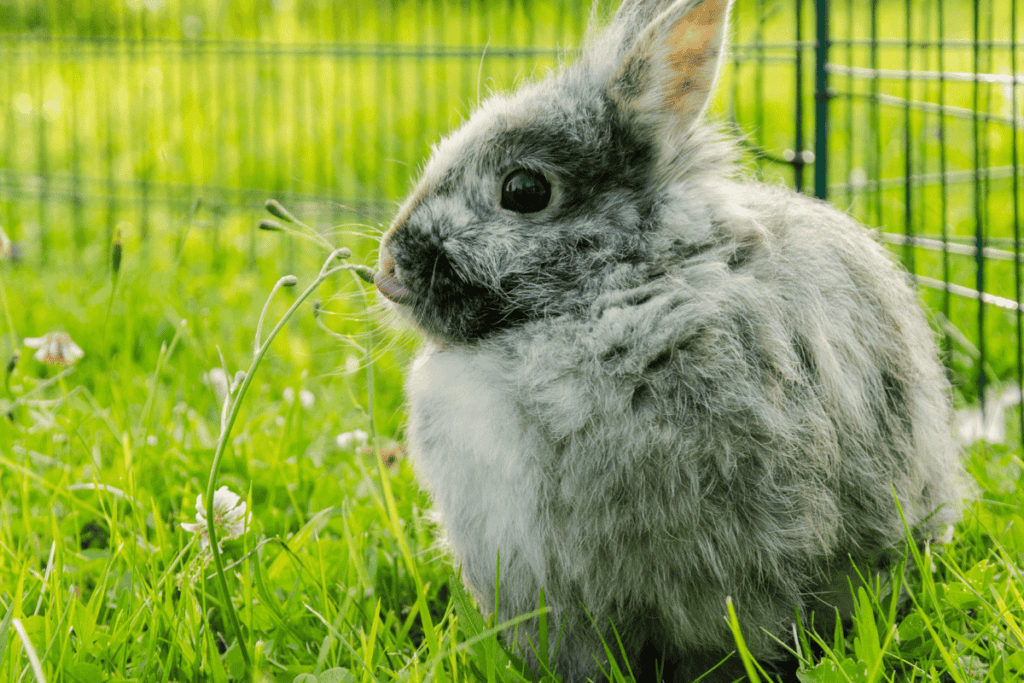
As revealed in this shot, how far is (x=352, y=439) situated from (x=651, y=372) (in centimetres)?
116

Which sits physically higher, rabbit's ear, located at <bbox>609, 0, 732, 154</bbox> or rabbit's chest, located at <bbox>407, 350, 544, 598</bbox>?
rabbit's ear, located at <bbox>609, 0, 732, 154</bbox>

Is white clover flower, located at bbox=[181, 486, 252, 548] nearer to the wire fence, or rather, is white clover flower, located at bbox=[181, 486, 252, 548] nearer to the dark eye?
the dark eye

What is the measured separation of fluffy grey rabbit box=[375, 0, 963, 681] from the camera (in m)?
1.28

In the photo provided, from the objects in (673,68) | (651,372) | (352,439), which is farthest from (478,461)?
(352,439)

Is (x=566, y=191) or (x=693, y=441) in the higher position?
(x=566, y=191)

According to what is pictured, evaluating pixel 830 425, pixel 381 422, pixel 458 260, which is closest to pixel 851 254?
pixel 830 425

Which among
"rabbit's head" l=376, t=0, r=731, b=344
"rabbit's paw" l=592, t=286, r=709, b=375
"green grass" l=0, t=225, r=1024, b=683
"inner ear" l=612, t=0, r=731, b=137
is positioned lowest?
"green grass" l=0, t=225, r=1024, b=683

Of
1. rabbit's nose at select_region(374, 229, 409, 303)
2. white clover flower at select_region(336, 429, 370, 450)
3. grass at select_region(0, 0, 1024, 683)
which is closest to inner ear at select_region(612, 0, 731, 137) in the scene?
rabbit's nose at select_region(374, 229, 409, 303)

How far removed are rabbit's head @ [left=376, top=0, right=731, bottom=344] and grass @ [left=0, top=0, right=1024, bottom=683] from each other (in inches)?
10.0

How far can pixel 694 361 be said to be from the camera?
1283 millimetres

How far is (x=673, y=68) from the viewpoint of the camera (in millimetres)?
1479

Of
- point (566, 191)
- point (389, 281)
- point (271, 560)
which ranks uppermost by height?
point (566, 191)

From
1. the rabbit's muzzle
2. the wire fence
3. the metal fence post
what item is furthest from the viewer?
the wire fence

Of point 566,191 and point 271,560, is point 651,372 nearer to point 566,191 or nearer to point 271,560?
point 566,191
